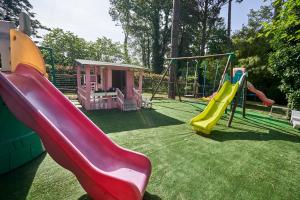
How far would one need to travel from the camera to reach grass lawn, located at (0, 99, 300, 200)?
3.12m

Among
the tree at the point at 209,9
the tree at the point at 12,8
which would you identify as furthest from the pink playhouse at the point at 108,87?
the tree at the point at 12,8

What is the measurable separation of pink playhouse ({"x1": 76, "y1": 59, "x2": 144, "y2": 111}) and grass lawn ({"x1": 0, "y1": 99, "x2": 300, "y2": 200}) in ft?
10.1

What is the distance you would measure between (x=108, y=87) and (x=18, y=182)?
8.77 m

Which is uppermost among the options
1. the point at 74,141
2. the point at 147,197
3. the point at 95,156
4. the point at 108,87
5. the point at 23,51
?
the point at 23,51

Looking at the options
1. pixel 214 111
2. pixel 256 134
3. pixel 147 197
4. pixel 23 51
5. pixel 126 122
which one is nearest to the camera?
pixel 147 197

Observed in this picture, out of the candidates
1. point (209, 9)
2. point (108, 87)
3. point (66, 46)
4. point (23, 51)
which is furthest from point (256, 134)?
point (66, 46)

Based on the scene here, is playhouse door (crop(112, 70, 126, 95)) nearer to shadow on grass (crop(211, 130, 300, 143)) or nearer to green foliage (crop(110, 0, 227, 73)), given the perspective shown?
shadow on grass (crop(211, 130, 300, 143))

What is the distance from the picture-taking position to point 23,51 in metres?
3.87

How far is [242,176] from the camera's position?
377cm

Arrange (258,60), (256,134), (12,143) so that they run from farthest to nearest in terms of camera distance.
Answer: (258,60) → (256,134) → (12,143)

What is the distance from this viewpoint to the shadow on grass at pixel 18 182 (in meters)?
2.89

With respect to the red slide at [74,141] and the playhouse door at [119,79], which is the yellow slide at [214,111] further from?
the playhouse door at [119,79]

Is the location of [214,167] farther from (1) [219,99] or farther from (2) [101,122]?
(2) [101,122]

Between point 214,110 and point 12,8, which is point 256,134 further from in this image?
point 12,8
